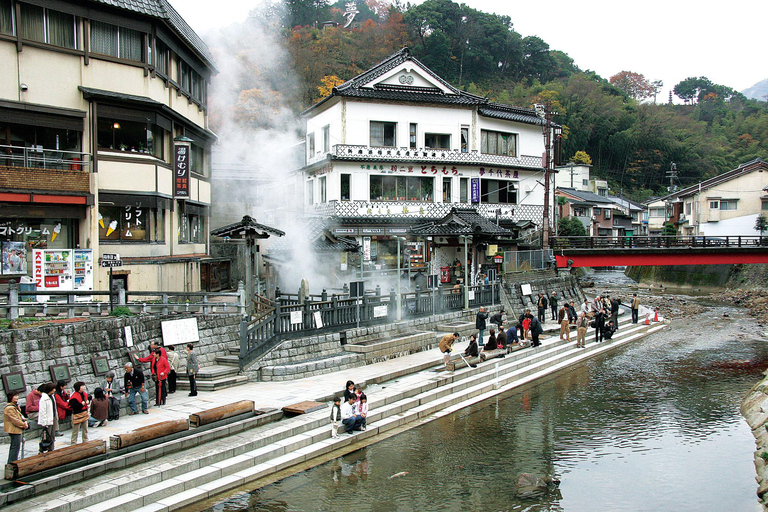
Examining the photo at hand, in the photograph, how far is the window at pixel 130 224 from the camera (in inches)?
966

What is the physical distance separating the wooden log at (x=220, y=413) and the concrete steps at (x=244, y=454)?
531 millimetres

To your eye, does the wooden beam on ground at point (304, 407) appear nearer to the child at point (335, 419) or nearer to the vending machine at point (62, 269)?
the child at point (335, 419)

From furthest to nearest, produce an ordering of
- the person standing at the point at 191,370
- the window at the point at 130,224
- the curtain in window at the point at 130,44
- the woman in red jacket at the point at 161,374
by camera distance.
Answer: the curtain in window at the point at 130,44
the window at the point at 130,224
the person standing at the point at 191,370
the woman in red jacket at the point at 161,374

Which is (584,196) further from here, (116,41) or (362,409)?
(362,409)

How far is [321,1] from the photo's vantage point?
10369 cm

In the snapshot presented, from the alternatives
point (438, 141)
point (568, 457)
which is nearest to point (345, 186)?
point (438, 141)

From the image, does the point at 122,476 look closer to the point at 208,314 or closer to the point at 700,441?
the point at 208,314

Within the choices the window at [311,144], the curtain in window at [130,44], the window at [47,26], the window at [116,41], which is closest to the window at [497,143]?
the window at [311,144]

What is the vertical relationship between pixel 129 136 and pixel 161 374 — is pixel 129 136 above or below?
above

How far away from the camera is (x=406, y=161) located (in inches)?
1572

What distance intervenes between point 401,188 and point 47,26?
23.2m

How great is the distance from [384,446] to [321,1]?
335ft

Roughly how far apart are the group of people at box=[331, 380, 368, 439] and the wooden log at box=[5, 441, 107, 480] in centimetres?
571

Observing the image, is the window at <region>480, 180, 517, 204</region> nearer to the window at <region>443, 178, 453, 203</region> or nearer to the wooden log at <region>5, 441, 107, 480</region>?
the window at <region>443, 178, 453, 203</region>
